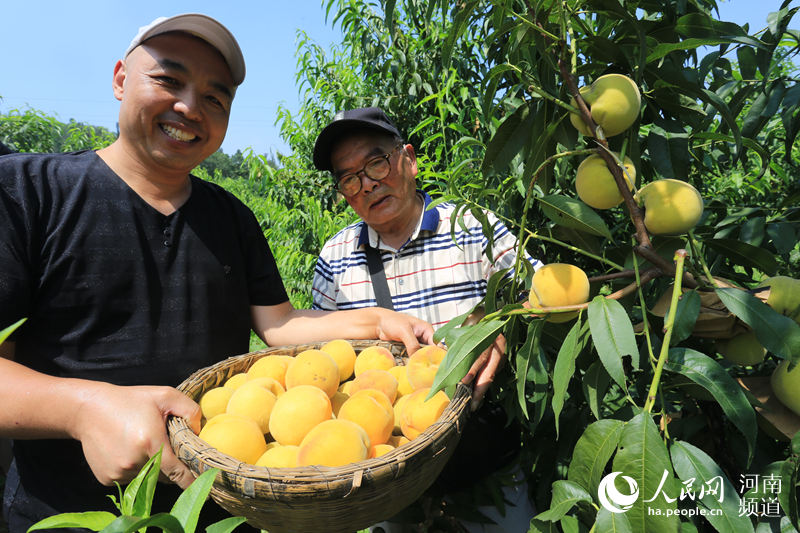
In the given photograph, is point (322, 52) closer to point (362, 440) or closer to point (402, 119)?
point (402, 119)

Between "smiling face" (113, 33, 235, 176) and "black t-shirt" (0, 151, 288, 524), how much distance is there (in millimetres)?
164

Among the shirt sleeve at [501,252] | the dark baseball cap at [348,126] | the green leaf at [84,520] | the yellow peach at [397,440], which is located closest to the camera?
the green leaf at [84,520]

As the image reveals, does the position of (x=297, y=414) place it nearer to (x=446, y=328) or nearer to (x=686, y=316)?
(x=446, y=328)

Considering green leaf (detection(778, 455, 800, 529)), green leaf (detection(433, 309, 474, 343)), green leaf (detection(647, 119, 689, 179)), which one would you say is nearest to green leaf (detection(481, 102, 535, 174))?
green leaf (detection(647, 119, 689, 179))

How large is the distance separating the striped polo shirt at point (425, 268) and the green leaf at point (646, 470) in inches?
51.4

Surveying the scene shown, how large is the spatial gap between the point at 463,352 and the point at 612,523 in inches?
13.2

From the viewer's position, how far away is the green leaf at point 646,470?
616mm

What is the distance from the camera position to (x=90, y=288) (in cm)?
141

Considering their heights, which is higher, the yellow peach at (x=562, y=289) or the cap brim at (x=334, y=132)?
the cap brim at (x=334, y=132)

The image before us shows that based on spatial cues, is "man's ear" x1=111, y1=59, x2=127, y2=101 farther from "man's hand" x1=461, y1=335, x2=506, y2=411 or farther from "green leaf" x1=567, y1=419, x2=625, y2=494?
"green leaf" x1=567, y1=419, x2=625, y2=494

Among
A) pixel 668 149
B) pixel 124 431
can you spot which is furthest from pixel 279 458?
pixel 668 149

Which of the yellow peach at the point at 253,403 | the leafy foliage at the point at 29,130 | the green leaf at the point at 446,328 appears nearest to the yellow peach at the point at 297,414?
the yellow peach at the point at 253,403

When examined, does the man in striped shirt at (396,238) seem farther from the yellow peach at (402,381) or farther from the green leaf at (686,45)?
the green leaf at (686,45)

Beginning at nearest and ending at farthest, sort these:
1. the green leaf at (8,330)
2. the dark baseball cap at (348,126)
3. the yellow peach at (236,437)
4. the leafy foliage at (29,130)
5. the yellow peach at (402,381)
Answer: the green leaf at (8,330)
the yellow peach at (236,437)
the yellow peach at (402,381)
the dark baseball cap at (348,126)
the leafy foliage at (29,130)
